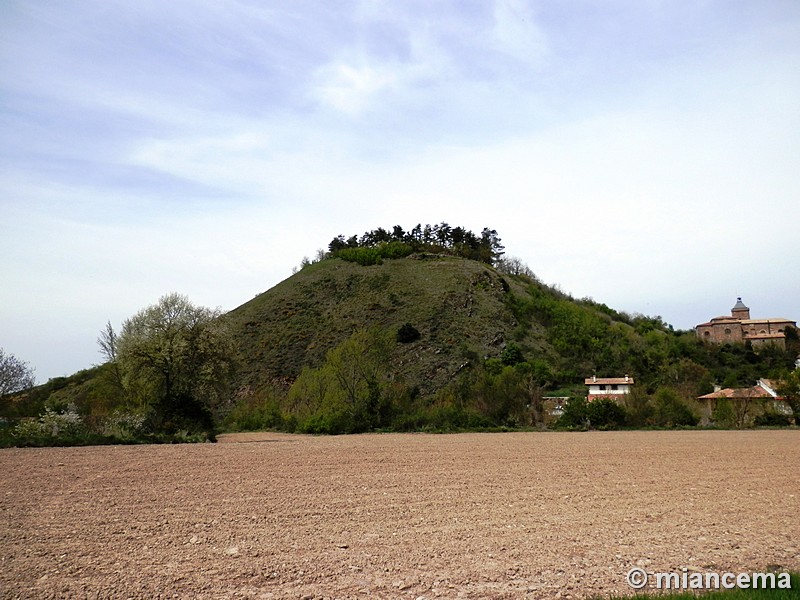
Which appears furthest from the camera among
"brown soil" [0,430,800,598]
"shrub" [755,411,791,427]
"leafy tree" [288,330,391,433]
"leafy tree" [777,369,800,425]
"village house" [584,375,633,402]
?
"village house" [584,375,633,402]

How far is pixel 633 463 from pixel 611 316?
74560mm

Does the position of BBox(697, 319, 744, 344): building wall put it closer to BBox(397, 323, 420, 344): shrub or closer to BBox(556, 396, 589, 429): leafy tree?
BBox(397, 323, 420, 344): shrub

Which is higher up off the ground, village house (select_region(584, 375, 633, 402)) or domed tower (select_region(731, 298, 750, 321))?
domed tower (select_region(731, 298, 750, 321))

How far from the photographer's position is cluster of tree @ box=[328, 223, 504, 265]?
306 feet

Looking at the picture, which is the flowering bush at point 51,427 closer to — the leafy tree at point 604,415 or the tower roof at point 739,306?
the leafy tree at point 604,415

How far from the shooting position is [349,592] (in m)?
7.06

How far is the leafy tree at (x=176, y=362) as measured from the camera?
29203mm

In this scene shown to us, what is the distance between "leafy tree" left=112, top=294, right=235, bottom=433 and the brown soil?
10004mm

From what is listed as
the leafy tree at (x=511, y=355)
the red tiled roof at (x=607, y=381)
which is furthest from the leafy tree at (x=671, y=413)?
the red tiled roof at (x=607, y=381)

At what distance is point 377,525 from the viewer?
10.4 m

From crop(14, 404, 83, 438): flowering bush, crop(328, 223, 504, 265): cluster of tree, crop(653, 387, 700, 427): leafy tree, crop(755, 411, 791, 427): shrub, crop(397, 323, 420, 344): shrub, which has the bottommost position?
crop(755, 411, 791, 427): shrub

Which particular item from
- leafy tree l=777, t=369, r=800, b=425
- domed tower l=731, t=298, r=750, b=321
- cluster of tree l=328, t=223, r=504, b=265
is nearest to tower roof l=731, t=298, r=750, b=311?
domed tower l=731, t=298, r=750, b=321

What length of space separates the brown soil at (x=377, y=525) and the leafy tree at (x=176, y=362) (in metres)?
10.0

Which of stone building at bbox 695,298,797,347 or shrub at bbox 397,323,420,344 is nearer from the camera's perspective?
shrub at bbox 397,323,420,344
